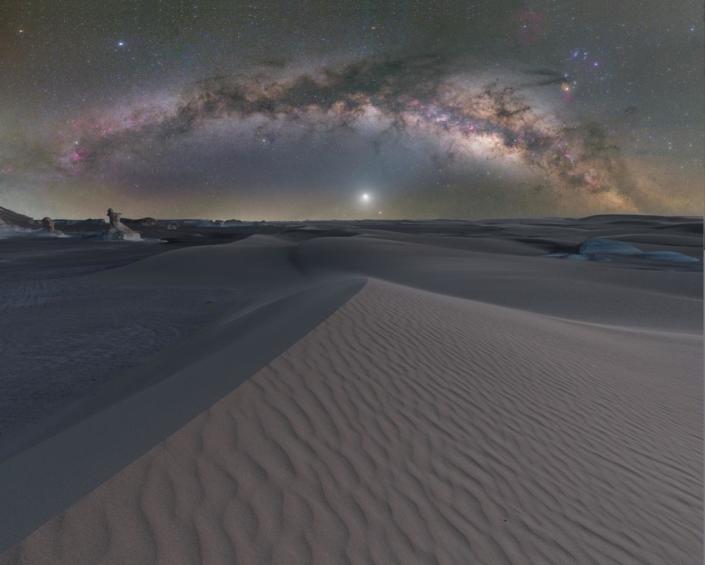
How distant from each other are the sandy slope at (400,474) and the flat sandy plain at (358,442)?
1 centimetres

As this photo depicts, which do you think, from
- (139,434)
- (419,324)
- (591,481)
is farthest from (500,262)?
(139,434)

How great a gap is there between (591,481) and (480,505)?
1216 mm

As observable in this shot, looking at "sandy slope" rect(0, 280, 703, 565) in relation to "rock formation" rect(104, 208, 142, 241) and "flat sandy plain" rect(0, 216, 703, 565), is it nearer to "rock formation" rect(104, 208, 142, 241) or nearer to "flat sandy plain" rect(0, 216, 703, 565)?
"flat sandy plain" rect(0, 216, 703, 565)

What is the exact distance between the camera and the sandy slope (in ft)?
7.35

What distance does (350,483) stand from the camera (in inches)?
110

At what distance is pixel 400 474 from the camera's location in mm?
2977

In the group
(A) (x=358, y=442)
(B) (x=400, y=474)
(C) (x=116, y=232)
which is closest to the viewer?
(B) (x=400, y=474)

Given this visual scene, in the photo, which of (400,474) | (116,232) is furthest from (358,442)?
(116,232)

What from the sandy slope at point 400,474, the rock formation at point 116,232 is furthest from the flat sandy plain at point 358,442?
the rock formation at point 116,232

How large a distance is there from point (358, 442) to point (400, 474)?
40cm

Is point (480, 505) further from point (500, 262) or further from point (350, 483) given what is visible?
point (500, 262)

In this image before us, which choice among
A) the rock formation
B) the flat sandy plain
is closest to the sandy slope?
the flat sandy plain

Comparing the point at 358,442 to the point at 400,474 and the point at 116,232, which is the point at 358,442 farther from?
the point at 116,232

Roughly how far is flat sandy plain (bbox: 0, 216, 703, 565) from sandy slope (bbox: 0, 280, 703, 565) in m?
0.01
